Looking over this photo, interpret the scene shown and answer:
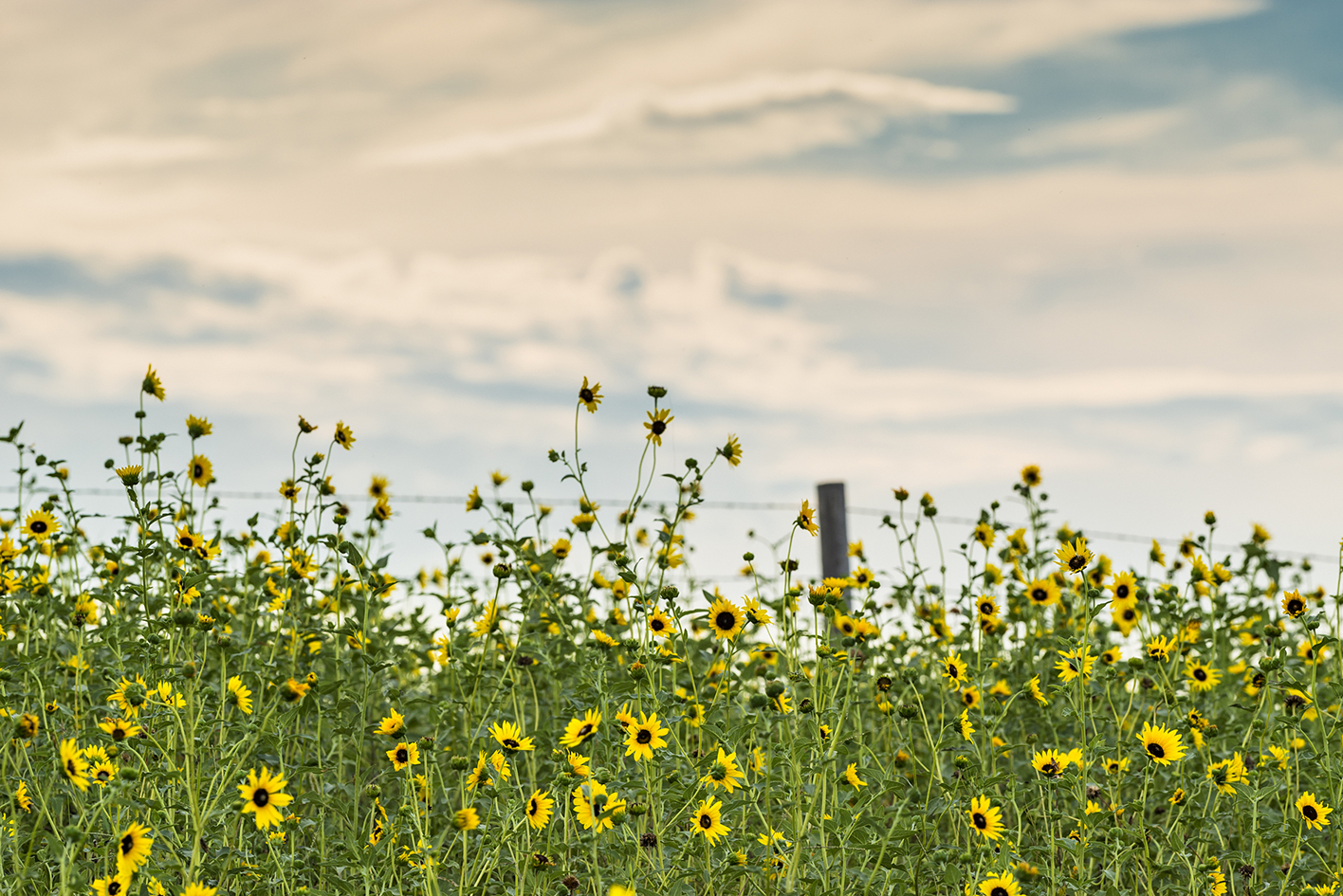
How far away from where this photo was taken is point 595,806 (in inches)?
128

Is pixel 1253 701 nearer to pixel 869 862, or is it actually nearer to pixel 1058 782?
pixel 1058 782

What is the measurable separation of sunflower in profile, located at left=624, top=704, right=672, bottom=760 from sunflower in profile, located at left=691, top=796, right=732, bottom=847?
0.19m

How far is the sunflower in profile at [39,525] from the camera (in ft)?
14.7

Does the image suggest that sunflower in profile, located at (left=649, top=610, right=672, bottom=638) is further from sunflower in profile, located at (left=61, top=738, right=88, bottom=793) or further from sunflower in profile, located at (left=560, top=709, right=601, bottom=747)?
sunflower in profile, located at (left=61, top=738, right=88, bottom=793)

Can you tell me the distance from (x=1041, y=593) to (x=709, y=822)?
8.76 ft

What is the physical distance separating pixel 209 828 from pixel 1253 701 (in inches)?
180

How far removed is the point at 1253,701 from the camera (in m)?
5.68

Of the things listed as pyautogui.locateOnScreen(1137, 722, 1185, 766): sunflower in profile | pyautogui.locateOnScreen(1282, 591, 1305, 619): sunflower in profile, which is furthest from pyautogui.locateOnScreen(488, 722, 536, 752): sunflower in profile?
pyautogui.locateOnScreen(1282, 591, 1305, 619): sunflower in profile

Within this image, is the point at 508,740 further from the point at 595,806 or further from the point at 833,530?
the point at 833,530

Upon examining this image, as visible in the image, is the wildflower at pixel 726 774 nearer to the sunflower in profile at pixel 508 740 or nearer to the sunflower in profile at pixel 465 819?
the sunflower in profile at pixel 508 740

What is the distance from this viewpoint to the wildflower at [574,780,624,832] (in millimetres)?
3143

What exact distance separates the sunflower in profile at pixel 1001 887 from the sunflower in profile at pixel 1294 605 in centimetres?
150

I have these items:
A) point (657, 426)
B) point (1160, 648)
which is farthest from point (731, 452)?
point (1160, 648)

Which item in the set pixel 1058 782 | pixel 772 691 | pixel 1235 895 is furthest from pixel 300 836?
pixel 1235 895
